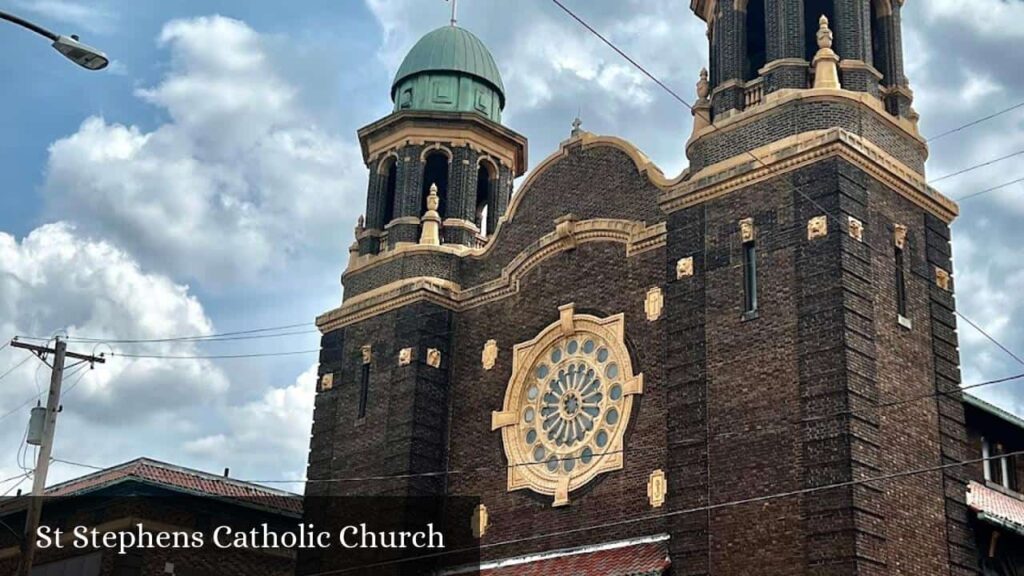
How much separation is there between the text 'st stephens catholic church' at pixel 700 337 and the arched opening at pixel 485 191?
3.82ft

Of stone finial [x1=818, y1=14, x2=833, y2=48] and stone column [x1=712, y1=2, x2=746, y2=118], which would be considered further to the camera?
stone column [x1=712, y1=2, x2=746, y2=118]

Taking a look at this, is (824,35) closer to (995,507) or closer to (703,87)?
(703,87)

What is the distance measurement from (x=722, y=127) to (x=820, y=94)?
84.9 inches

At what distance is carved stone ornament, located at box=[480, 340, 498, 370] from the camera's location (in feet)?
103

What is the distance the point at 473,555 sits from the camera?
97.7ft

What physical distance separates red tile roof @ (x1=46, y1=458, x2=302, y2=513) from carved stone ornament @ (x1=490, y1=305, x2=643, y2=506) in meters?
10.0

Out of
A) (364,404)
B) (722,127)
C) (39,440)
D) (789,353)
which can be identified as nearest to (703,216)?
(722,127)

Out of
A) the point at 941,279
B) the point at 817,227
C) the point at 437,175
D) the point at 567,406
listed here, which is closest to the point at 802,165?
the point at 817,227

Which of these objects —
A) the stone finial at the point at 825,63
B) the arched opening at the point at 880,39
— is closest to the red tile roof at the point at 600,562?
the stone finial at the point at 825,63

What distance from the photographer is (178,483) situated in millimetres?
36281

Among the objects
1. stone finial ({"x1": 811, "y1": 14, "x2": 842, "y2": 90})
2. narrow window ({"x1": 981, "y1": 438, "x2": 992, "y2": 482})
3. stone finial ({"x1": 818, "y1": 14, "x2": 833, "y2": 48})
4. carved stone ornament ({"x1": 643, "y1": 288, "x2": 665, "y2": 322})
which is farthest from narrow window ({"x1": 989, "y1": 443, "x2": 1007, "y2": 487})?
stone finial ({"x1": 818, "y1": 14, "x2": 833, "y2": 48})

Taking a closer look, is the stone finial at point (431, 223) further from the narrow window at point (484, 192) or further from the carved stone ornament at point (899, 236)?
the carved stone ornament at point (899, 236)

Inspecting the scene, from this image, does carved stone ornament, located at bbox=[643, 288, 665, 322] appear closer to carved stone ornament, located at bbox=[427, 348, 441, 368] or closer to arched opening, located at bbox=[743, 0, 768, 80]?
arched opening, located at bbox=[743, 0, 768, 80]

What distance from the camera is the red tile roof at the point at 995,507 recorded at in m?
24.6
